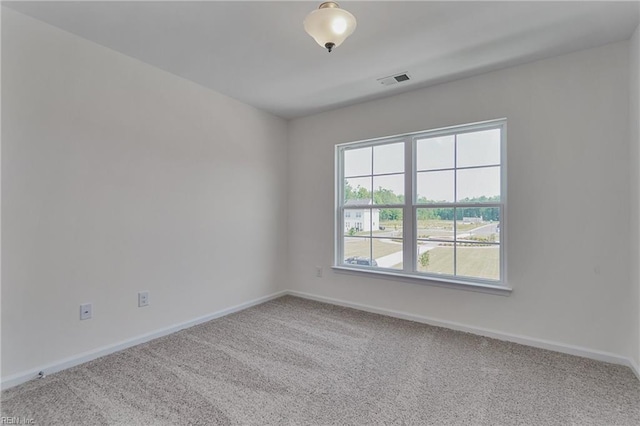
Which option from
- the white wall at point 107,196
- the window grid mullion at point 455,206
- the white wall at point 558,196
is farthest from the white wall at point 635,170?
the white wall at point 107,196

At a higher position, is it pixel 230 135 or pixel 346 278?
pixel 230 135

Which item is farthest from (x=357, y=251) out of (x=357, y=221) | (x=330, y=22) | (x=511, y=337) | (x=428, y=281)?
(x=330, y=22)

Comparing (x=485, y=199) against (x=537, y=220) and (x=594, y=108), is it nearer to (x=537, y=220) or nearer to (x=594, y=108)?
(x=537, y=220)

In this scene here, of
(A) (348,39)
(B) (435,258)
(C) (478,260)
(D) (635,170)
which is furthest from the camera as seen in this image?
(B) (435,258)

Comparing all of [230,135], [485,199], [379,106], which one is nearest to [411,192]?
[485,199]

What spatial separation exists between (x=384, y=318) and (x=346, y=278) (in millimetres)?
660

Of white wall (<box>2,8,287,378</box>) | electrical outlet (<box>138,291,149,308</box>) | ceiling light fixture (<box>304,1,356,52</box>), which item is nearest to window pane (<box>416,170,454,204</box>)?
ceiling light fixture (<box>304,1,356,52</box>)

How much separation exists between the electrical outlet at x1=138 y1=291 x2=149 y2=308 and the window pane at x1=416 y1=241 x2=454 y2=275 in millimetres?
2669

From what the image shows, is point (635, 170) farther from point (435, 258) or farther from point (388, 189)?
point (388, 189)

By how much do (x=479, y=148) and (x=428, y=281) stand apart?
55.7 inches

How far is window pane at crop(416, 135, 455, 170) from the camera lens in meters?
3.09

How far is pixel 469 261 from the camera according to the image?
2934 mm

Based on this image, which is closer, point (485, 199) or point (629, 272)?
point (629, 272)

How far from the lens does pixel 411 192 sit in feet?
10.8
